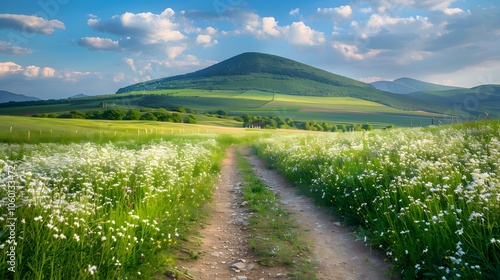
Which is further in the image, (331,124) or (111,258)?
(331,124)

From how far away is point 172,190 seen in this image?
883 centimetres

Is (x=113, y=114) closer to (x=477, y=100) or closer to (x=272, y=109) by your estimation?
(x=272, y=109)

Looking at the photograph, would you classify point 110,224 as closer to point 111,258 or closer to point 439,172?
point 111,258

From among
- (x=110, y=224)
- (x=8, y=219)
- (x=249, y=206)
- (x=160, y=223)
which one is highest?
(x=8, y=219)

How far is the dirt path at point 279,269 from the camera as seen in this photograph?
5.92 metres

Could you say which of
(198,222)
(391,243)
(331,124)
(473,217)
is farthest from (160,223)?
(331,124)

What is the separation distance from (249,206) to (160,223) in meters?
4.63

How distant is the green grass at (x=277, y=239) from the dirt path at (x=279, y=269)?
0.20 metres

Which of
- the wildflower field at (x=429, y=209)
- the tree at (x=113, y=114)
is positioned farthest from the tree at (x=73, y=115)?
the wildflower field at (x=429, y=209)

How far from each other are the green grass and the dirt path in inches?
7.7

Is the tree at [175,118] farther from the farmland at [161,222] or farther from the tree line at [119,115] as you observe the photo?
the farmland at [161,222]

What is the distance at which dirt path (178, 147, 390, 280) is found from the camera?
592cm

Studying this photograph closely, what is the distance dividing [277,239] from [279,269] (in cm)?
143

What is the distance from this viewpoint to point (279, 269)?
6.13 m
